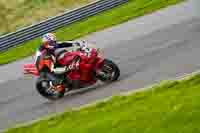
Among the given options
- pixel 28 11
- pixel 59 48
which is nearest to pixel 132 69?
pixel 59 48

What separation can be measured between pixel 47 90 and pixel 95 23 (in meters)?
10.5

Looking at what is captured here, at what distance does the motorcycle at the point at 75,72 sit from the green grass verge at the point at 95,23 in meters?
8.29

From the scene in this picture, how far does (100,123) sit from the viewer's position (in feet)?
36.5

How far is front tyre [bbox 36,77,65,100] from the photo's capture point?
16625 millimetres

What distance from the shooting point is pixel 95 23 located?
88.3 feet

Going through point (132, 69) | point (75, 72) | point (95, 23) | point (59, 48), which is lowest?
point (132, 69)

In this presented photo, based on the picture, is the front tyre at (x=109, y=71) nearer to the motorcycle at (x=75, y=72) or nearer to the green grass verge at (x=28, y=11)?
the motorcycle at (x=75, y=72)

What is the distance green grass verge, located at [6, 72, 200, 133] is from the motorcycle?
240 cm

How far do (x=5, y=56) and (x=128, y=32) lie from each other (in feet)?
18.8

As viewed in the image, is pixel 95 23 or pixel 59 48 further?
pixel 95 23

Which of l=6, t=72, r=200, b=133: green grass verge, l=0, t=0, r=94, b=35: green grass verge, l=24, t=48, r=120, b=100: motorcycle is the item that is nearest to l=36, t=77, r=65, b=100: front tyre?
l=24, t=48, r=120, b=100: motorcycle

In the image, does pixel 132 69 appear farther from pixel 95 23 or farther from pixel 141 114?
pixel 95 23

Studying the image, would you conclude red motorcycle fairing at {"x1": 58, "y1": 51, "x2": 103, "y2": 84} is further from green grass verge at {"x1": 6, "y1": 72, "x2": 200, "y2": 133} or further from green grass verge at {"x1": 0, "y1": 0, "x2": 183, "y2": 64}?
green grass verge at {"x1": 0, "y1": 0, "x2": 183, "y2": 64}

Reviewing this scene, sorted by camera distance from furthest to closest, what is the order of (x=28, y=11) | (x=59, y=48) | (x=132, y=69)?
(x=28, y=11)
(x=132, y=69)
(x=59, y=48)
